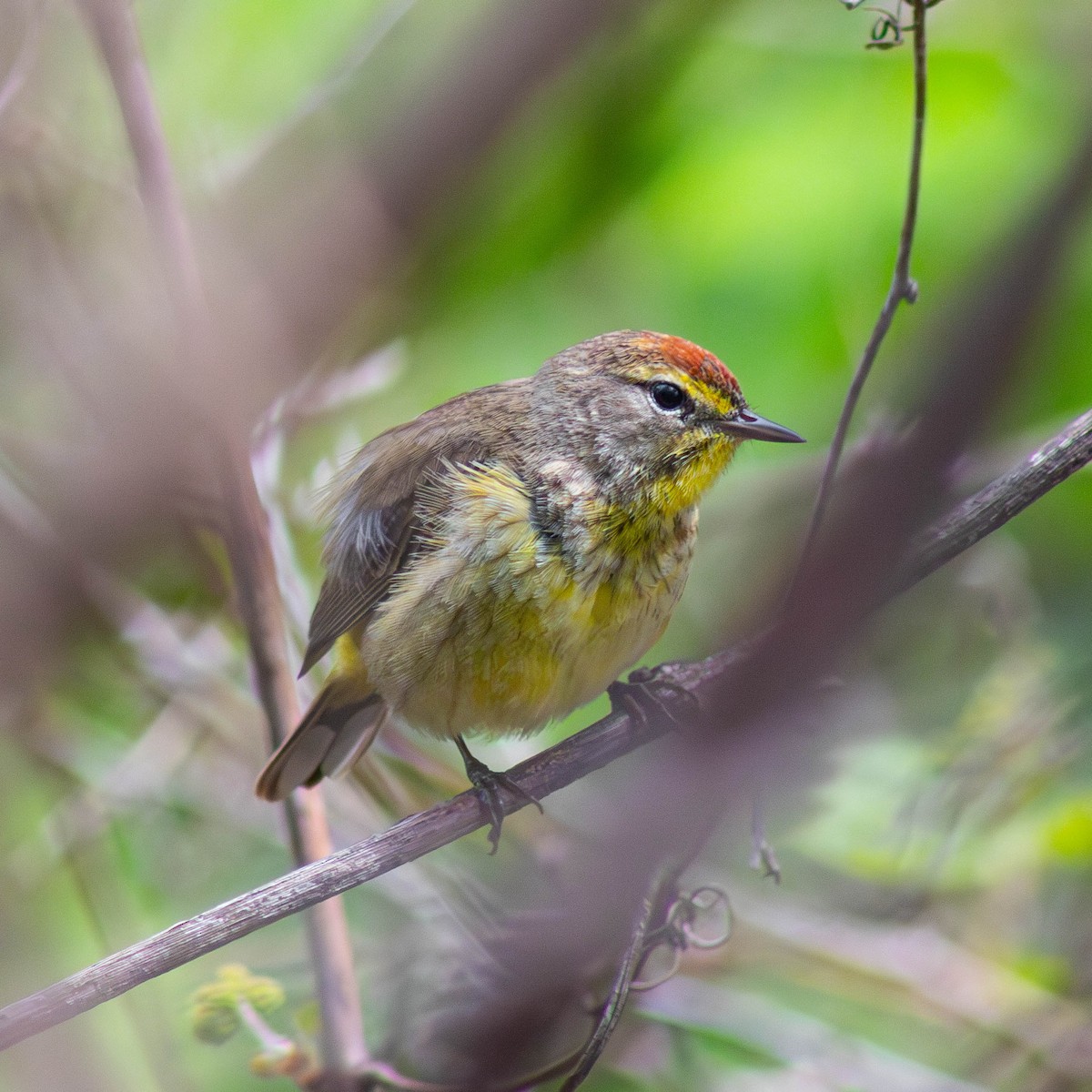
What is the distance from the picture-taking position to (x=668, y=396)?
314cm

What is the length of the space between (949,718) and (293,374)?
1978mm

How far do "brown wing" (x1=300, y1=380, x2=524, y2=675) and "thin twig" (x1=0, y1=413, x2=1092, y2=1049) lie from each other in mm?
768

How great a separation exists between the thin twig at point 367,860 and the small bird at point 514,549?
8.9 inches

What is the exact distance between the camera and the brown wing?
10.3 ft

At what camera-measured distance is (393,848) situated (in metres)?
2.31

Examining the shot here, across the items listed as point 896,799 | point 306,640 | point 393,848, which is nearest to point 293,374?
point 306,640

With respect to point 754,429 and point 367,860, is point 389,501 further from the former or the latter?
point 367,860

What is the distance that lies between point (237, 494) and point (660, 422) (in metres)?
1.03

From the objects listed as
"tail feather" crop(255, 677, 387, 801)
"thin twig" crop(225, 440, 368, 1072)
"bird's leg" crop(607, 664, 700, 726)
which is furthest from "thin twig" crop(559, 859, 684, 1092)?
"tail feather" crop(255, 677, 387, 801)

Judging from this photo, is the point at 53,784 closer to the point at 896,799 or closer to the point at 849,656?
the point at 896,799

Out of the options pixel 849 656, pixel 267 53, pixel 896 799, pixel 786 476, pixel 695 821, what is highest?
pixel 267 53

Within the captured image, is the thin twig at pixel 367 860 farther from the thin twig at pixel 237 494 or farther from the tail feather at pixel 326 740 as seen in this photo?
the tail feather at pixel 326 740

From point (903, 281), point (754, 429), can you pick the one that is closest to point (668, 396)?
point (754, 429)

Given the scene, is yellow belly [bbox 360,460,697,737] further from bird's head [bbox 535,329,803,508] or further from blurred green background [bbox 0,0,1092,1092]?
blurred green background [bbox 0,0,1092,1092]
